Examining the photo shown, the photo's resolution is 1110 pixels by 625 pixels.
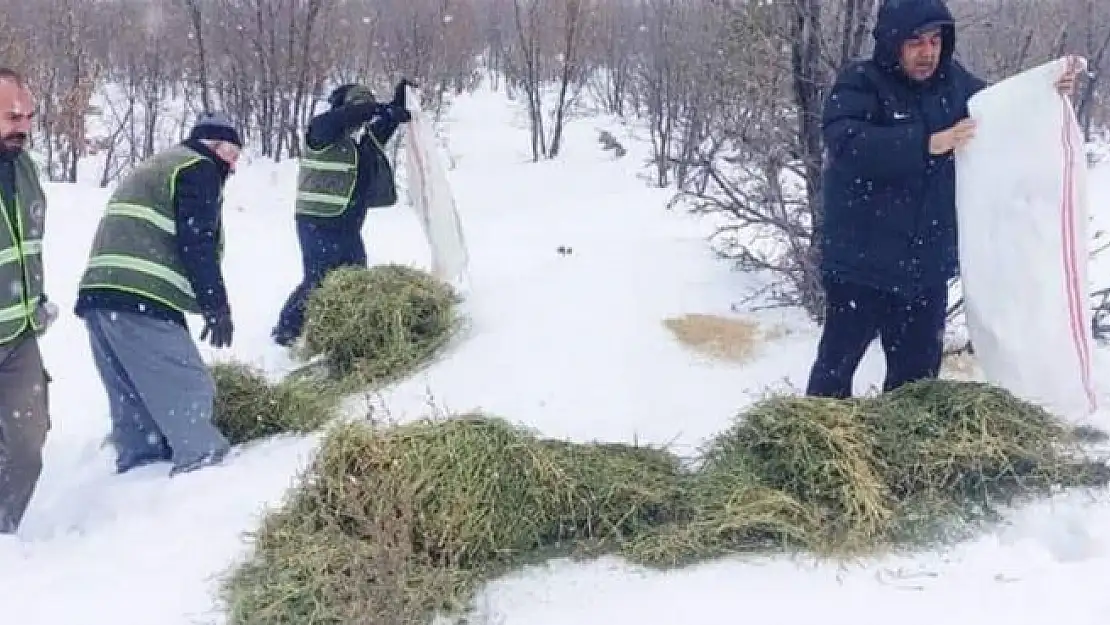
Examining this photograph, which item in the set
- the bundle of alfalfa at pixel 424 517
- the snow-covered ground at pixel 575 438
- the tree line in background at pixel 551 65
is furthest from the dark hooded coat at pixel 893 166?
the tree line in background at pixel 551 65

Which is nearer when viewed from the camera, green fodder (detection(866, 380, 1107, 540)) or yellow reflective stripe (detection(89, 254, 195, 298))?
green fodder (detection(866, 380, 1107, 540))

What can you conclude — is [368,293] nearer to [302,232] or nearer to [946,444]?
[302,232]

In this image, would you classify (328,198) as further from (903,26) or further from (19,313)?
(903,26)

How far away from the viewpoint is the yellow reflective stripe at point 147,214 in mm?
4188

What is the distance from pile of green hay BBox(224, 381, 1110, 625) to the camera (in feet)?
9.15

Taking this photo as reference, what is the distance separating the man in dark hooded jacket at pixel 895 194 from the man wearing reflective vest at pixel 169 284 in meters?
2.22

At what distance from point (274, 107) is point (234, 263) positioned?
9913mm

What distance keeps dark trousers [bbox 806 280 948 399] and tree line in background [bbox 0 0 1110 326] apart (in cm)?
135

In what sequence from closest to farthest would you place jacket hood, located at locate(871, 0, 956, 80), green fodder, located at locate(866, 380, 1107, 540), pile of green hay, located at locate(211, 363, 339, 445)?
green fodder, located at locate(866, 380, 1107, 540)
jacket hood, located at locate(871, 0, 956, 80)
pile of green hay, located at locate(211, 363, 339, 445)

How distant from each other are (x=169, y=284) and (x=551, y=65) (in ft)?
65.3

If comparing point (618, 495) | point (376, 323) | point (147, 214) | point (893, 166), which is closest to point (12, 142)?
point (147, 214)

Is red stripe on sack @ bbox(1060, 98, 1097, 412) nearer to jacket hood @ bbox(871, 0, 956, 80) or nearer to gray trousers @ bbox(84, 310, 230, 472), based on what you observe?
jacket hood @ bbox(871, 0, 956, 80)

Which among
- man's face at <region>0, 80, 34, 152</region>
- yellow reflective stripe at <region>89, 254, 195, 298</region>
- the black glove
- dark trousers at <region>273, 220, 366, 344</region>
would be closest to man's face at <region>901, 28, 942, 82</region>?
the black glove

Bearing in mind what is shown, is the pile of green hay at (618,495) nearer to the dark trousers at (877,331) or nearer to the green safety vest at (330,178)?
the dark trousers at (877,331)
